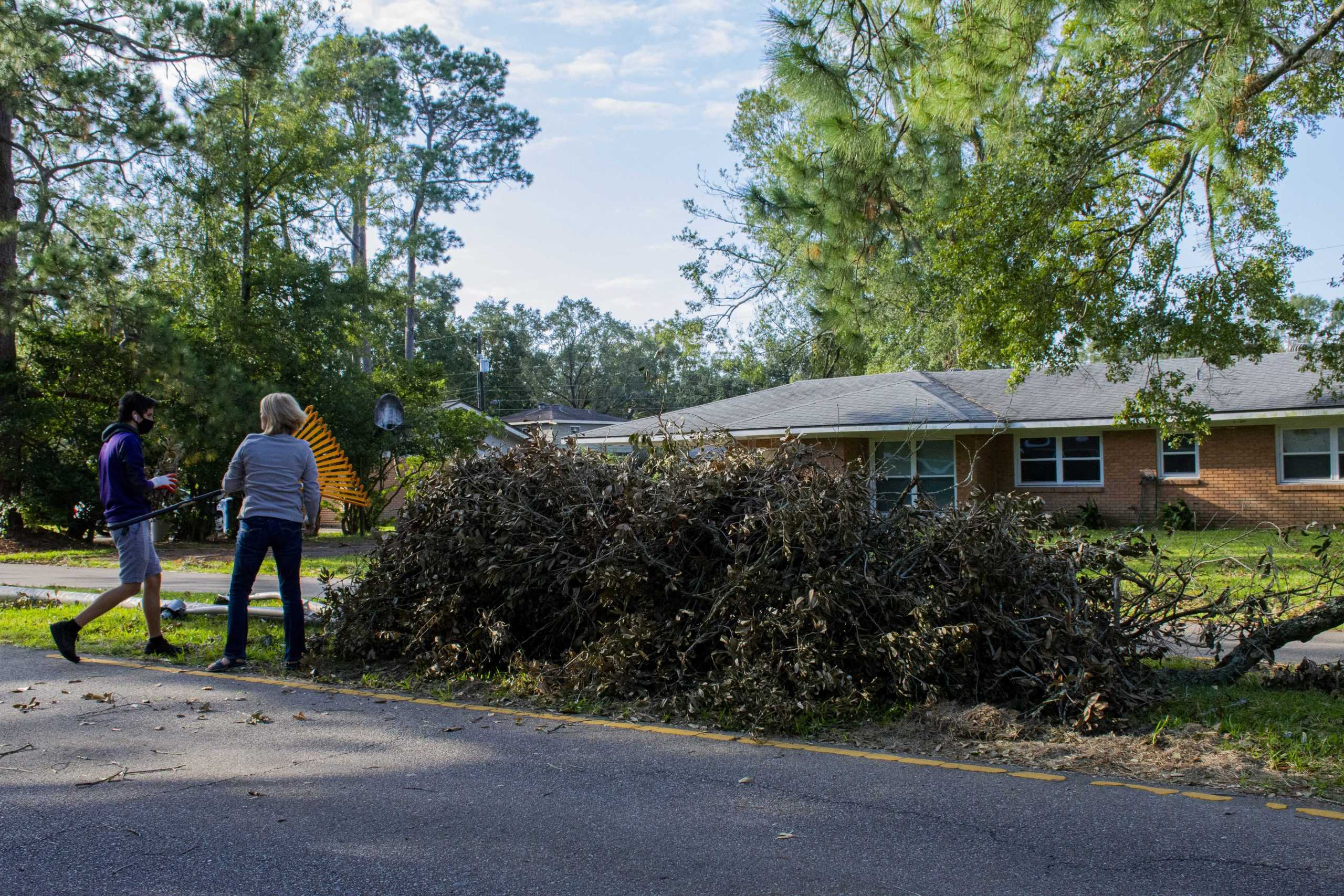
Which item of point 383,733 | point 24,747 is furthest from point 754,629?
point 24,747

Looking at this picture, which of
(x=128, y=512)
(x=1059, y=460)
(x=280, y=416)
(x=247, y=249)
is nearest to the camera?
(x=280, y=416)

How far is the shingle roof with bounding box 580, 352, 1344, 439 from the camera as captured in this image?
69.2 feet

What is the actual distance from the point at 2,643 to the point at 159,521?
15.0m

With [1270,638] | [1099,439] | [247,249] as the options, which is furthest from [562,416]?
[1270,638]

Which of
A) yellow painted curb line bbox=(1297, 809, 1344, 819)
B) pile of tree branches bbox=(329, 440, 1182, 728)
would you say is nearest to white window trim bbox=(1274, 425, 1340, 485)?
pile of tree branches bbox=(329, 440, 1182, 728)

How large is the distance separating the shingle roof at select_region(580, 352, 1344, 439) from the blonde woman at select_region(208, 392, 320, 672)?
1367cm

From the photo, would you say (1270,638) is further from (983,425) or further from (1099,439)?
(1099,439)

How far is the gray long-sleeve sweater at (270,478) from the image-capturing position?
697 cm

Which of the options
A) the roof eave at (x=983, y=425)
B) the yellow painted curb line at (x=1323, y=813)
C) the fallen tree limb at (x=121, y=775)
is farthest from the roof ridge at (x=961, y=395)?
the fallen tree limb at (x=121, y=775)

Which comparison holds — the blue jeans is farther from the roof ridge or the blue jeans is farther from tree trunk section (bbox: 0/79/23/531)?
tree trunk section (bbox: 0/79/23/531)

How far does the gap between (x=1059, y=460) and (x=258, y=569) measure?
21.1 m

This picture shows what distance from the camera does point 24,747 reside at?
5137 millimetres

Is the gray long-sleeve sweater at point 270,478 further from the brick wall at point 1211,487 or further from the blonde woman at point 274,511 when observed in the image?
the brick wall at point 1211,487

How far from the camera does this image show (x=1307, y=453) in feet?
70.8
